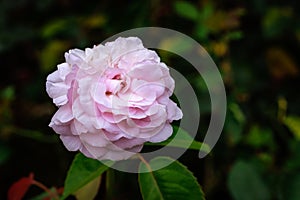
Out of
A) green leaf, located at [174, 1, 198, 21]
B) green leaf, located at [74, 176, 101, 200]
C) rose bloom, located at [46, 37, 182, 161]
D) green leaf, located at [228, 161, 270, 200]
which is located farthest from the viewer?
green leaf, located at [174, 1, 198, 21]

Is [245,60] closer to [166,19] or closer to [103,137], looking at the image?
[166,19]

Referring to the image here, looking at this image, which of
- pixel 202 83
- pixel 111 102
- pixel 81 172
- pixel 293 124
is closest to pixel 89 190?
pixel 81 172

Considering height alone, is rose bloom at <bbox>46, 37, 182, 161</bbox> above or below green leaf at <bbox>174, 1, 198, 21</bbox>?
above

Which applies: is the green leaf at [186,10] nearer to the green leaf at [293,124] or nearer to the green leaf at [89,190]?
the green leaf at [293,124]

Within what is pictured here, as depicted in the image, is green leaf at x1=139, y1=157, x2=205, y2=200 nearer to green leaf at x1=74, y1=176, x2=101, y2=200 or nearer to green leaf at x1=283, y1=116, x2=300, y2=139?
green leaf at x1=74, y1=176, x2=101, y2=200

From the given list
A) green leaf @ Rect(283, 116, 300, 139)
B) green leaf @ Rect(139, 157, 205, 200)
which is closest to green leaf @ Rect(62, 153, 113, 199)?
green leaf @ Rect(139, 157, 205, 200)

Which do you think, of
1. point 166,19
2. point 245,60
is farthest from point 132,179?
point 245,60
